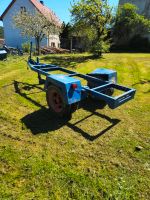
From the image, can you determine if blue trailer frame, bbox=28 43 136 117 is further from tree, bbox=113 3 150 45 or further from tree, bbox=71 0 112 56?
tree, bbox=113 3 150 45

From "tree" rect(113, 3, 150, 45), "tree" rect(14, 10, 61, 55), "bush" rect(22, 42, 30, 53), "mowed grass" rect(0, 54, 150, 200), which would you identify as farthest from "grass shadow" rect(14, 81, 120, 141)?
"tree" rect(113, 3, 150, 45)

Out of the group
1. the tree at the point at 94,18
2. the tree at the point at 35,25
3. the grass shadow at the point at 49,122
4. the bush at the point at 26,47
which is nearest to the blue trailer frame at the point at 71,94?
the grass shadow at the point at 49,122

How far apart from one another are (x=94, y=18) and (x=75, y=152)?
658 inches

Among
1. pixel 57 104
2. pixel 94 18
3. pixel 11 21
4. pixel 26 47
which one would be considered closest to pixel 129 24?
pixel 94 18

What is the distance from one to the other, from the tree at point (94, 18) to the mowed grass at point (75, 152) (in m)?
13.5

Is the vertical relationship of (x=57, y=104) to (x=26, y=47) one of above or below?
below

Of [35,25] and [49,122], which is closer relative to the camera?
[49,122]

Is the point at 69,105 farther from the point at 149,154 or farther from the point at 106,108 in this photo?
the point at 149,154

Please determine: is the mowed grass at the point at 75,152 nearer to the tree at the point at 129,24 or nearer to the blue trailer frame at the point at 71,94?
the blue trailer frame at the point at 71,94

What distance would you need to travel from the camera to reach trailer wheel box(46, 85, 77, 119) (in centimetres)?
531

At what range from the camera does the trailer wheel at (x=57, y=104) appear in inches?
209

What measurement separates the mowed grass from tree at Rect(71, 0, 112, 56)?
13.5 metres

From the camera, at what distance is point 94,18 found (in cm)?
1850

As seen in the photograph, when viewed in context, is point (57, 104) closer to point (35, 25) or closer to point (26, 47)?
point (26, 47)
